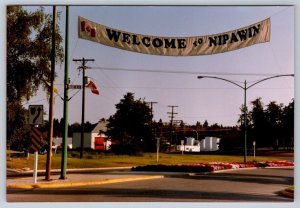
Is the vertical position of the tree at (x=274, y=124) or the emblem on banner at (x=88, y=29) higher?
the emblem on banner at (x=88, y=29)

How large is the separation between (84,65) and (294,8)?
1010 centimetres

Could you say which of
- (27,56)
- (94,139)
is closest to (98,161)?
(27,56)

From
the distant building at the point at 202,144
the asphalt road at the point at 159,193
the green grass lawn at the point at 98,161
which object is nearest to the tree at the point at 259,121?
the green grass lawn at the point at 98,161

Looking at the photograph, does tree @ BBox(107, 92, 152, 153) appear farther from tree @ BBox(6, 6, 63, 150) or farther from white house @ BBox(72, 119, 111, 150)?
white house @ BBox(72, 119, 111, 150)

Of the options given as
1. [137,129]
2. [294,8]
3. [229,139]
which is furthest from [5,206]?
[229,139]

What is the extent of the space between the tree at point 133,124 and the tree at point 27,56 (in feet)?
40.4

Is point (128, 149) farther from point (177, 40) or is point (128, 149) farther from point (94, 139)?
point (94, 139)

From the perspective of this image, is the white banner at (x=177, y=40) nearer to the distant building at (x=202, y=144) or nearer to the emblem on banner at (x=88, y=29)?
the emblem on banner at (x=88, y=29)

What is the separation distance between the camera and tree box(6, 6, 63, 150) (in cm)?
2272

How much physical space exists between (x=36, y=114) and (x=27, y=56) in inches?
183

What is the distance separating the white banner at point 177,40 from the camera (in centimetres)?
1764

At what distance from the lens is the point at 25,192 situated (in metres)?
17.5

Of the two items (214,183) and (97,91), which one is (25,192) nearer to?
(97,91)

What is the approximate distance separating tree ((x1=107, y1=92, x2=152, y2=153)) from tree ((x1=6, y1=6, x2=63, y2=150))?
1230 centimetres
